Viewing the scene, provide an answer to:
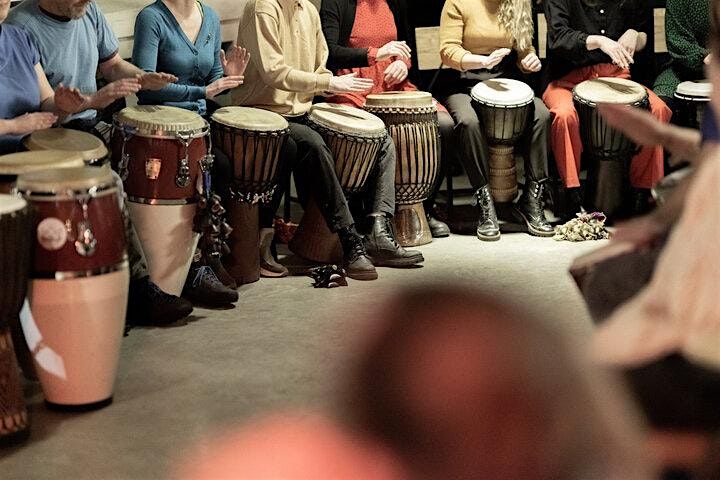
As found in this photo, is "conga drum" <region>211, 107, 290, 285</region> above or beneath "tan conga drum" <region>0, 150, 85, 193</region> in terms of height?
beneath

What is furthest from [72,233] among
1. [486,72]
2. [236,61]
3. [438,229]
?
[486,72]

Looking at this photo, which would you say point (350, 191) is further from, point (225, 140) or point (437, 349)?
point (437, 349)

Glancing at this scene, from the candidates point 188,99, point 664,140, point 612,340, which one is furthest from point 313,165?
point 612,340

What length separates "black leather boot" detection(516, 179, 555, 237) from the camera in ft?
16.4

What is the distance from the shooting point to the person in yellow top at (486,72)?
5.01 meters

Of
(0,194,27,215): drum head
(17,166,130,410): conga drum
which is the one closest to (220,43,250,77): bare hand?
(17,166,130,410): conga drum

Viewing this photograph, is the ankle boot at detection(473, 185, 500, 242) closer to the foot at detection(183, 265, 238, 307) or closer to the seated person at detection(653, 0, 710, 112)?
the seated person at detection(653, 0, 710, 112)

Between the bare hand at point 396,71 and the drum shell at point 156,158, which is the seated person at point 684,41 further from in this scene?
the drum shell at point 156,158

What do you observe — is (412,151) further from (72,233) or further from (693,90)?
(72,233)

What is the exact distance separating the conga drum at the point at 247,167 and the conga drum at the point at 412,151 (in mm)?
772

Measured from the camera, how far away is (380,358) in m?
0.56

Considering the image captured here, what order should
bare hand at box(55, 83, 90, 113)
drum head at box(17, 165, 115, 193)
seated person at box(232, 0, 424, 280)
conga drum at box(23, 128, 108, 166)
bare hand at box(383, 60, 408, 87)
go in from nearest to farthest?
drum head at box(17, 165, 115, 193) < conga drum at box(23, 128, 108, 166) < bare hand at box(55, 83, 90, 113) < seated person at box(232, 0, 424, 280) < bare hand at box(383, 60, 408, 87)

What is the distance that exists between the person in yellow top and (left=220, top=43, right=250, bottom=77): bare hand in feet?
4.17

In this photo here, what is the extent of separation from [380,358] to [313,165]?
384cm
